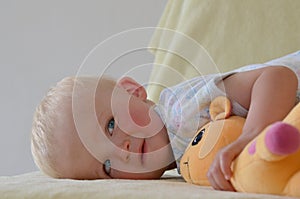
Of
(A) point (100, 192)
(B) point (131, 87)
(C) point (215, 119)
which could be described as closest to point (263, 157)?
(A) point (100, 192)

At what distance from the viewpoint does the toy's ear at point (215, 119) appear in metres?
0.79

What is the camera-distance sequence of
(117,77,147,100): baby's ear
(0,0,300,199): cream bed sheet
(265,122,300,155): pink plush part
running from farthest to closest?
(0,0,300,199): cream bed sheet, (117,77,147,100): baby's ear, (265,122,300,155): pink plush part

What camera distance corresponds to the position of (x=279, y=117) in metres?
0.72

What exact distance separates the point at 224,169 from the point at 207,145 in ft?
0.46

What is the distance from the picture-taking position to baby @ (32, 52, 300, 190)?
0.89 meters

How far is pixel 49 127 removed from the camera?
36.2 inches

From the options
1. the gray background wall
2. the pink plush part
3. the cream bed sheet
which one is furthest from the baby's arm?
the gray background wall

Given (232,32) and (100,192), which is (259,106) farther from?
(232,32)

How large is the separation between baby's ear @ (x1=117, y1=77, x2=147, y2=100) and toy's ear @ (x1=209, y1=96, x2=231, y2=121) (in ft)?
0.63

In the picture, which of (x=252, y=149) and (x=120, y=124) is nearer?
(x=252, y=149)

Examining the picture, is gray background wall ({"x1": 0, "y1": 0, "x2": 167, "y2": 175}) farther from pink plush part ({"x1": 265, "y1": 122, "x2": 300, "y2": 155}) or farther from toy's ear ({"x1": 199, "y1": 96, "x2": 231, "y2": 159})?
pink plush part ({"x1": 265, "y1": 122, "x2": 300, "y2": 155})

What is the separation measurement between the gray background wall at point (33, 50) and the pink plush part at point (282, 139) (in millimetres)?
1402

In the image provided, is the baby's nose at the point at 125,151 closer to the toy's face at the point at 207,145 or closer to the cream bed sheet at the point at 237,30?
the toy's face at the point at 207,145

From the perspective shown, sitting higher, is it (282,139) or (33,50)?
(282,139)
